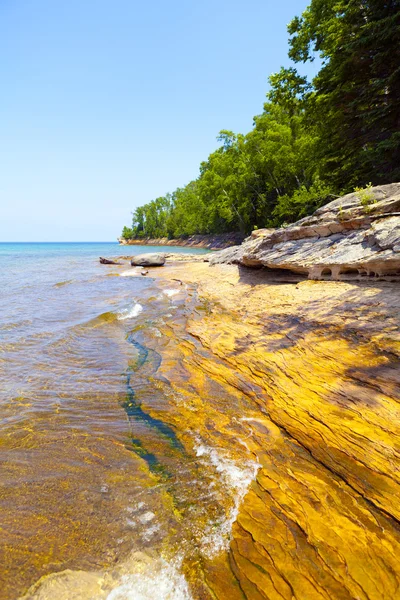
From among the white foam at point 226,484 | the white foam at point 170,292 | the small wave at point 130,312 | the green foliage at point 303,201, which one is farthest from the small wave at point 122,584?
the green foliage at point 303,201

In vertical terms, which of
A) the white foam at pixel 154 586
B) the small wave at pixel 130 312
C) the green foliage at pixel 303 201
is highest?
the green foliage at pixel 303 201

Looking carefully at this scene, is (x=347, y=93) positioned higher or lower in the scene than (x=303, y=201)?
higher

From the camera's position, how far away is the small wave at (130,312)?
860 centimetres

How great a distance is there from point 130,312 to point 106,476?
667cm

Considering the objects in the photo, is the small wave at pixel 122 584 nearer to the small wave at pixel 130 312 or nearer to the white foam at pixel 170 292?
the small wave at pixel 130 312

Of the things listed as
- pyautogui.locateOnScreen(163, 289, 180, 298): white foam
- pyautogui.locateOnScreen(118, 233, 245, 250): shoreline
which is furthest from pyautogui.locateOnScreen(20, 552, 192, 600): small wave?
pyautogui.locateOnScreen(118, 233, 245, 250): shoreline

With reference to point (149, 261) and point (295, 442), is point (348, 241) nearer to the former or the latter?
point (295, 442)

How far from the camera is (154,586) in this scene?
1785mm

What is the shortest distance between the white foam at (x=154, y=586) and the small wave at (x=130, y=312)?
6.94 meters

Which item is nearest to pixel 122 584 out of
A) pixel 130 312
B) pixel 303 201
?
pixel 130 312

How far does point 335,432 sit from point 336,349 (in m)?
1.84

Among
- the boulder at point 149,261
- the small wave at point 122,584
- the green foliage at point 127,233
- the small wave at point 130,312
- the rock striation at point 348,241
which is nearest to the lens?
the small wave at point 122,584

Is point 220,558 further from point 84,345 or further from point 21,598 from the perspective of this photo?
point 84,345

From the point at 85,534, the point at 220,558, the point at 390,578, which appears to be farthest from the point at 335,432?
the point at 85,534
